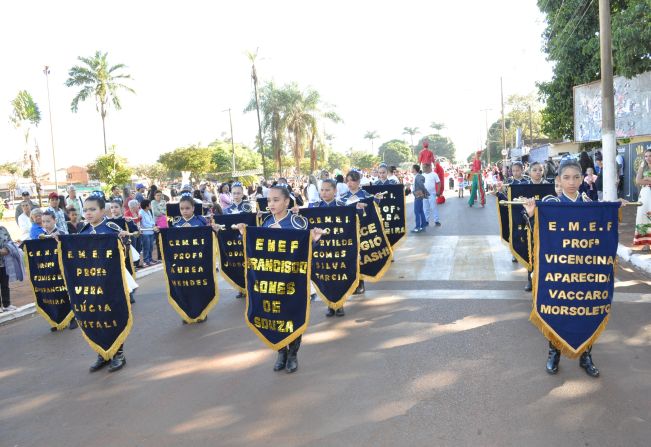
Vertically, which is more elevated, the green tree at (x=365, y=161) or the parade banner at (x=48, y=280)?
the green tree at (x=365, y=161)

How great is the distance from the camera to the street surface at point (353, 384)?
3752 mm

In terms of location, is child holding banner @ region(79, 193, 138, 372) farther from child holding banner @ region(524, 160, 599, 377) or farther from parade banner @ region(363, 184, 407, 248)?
parade banner @ region(363, 184, 407, 248)

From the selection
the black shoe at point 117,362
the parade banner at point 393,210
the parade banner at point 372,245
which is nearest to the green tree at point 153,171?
the parade banner at point 393,210

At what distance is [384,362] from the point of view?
5.00 metres

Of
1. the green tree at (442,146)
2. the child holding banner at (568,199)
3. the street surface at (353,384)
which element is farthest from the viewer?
the green tree at (442,146)

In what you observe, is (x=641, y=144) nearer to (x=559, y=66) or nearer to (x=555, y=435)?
(x=559, y=66)

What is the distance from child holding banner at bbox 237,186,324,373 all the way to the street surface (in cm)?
13

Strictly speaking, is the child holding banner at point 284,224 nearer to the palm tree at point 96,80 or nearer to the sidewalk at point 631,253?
the sidewalk at point 631,253

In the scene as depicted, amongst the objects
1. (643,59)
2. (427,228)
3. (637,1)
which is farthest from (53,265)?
(643,59)

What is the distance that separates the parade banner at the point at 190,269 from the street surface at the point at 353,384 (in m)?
0.25

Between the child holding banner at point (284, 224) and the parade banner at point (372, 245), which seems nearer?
the child holding banner at point (284, 224)

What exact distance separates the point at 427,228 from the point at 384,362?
31.8ft

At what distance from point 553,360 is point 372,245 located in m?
3.56

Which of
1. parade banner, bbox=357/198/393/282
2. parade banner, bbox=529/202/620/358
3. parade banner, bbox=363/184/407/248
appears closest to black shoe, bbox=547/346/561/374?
parade banner, bbox=529/202/620/358
